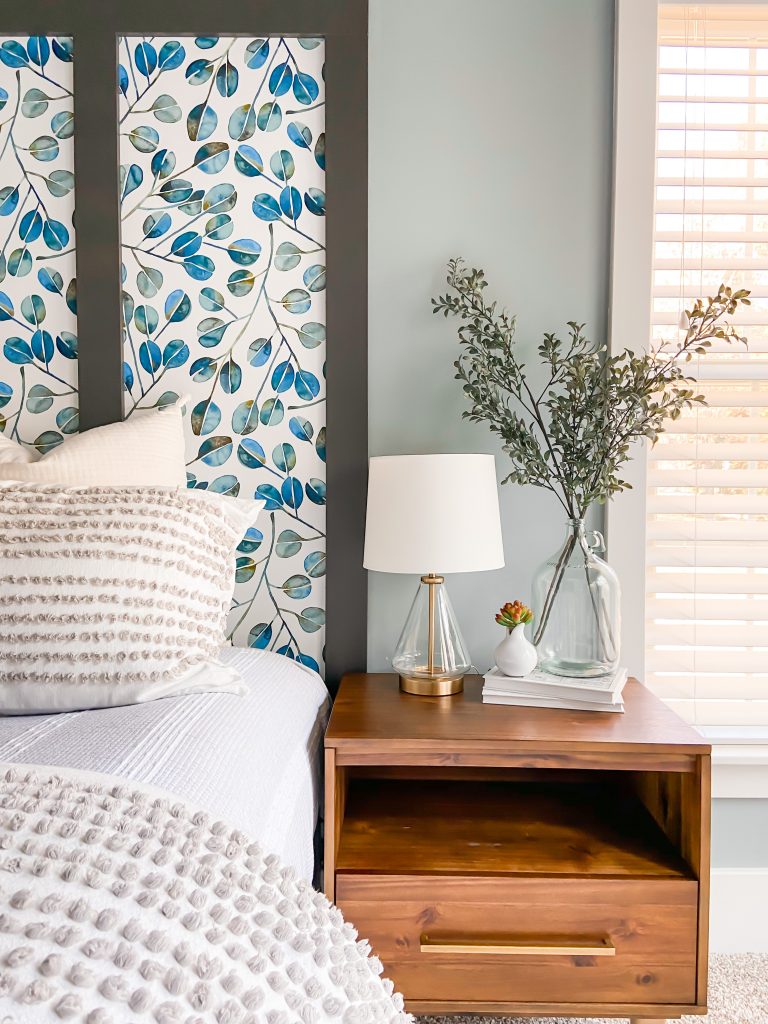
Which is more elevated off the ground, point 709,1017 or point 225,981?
point 225,981

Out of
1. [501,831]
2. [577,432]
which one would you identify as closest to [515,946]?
[501,831]

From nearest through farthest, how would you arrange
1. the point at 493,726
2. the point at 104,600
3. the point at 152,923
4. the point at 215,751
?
the point at 152,923 → the point at 215,751 → the point at 104,600 → the point at 493,726

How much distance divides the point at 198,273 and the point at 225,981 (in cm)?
156

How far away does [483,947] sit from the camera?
1.32 meters

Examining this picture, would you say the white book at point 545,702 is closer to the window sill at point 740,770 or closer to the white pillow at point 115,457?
the window sill at point 740,770

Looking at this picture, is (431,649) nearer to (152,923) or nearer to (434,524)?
(434,524)

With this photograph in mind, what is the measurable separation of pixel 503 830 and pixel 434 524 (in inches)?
23.7

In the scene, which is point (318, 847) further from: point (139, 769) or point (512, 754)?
point (139, 769)

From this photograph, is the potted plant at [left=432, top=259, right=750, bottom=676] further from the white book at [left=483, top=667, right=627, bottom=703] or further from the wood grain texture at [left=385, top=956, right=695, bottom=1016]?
the wood grain texture at [left=385, top=956, right=695, bottom=1016]

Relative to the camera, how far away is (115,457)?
1644 millimetres

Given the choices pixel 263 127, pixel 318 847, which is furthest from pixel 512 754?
pixel 263 127

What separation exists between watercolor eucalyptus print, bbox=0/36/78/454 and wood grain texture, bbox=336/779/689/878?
3.71 feet

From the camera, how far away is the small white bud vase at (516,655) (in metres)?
1.58

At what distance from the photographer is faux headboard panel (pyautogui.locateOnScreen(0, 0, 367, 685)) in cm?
182
